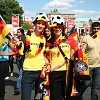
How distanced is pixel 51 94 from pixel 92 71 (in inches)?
60.1

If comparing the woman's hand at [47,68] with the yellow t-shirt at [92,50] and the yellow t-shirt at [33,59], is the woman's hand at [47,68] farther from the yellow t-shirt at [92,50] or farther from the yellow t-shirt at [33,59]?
the yellow t-shirt at [92,50]

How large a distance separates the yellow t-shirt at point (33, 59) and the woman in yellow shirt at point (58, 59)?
187mm

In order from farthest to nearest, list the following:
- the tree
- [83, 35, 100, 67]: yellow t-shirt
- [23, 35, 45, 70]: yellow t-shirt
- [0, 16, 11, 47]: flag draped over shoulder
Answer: the tree, [83, 35, 100, 67]: yellow t-shirt, [0, 16, 11, 47]: flag draped over shoulder, [23, 35, 45, 70]: yellow t-shirt

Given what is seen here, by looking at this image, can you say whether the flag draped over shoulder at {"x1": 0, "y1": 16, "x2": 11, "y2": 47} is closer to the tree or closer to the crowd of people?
the crowd of people

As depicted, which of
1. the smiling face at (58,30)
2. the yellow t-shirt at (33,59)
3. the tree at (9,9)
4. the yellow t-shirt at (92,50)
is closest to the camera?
the yellow t-shirt at (33,59)

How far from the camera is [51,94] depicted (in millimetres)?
4379

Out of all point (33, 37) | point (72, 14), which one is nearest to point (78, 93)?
point (33, 37)

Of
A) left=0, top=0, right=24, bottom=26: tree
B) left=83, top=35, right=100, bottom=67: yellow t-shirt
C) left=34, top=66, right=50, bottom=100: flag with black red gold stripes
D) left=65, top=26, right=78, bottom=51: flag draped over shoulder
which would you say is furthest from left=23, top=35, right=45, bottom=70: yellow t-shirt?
left=0, top=0, right=24, bottom=26: tree

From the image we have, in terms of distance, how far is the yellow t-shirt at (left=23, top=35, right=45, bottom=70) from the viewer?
4230 millimetres

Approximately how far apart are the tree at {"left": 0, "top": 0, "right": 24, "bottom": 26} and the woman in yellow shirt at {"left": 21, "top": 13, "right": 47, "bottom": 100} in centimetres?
5405

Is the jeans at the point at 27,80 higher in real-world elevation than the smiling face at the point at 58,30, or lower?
lower

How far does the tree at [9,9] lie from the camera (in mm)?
59772

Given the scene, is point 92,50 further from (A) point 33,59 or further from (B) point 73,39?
(A) point 33,59

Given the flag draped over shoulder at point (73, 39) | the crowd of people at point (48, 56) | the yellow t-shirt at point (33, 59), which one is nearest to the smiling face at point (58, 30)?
the crowd of people at point (48, 56)
